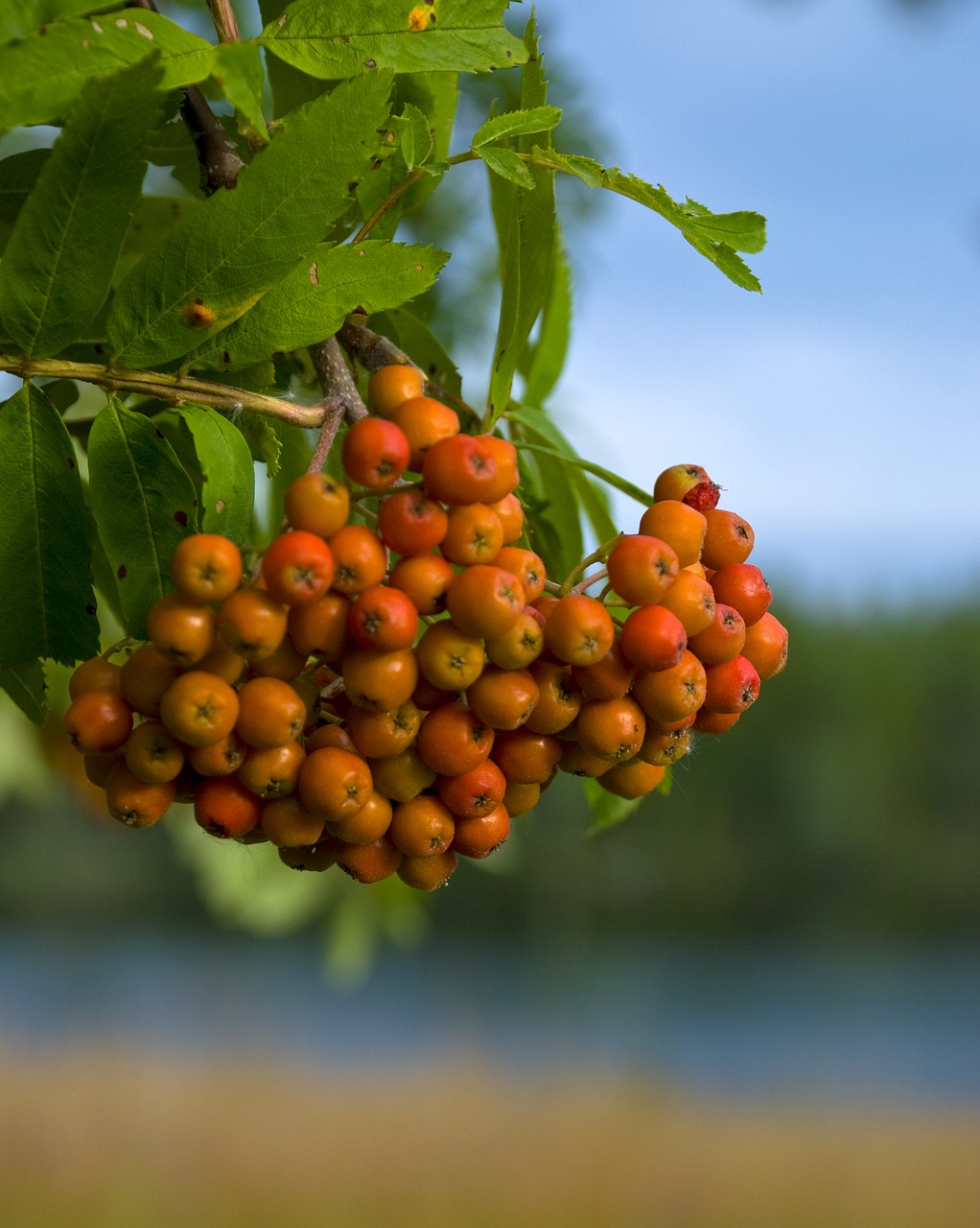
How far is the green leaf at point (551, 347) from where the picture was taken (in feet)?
3.57

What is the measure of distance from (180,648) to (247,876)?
125cm

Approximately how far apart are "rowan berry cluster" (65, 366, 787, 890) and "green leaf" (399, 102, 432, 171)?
13cm

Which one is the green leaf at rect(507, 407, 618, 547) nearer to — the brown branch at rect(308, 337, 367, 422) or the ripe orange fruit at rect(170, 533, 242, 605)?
the brown branch at rect(308, 337, 367, 422)

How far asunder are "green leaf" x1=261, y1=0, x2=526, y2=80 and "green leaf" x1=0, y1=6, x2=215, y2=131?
75 millimetres

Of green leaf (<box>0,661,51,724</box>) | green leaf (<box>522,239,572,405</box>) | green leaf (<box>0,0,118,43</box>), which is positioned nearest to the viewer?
green leaf (<box>0,0,118,43</box>)

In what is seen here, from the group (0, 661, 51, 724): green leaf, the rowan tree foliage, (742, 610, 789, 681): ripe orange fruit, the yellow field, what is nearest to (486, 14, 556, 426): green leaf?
the rowan tree foliage

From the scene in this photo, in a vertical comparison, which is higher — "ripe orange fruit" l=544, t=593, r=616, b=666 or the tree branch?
A: the tree branch

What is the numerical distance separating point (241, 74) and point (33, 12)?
0.31 feet

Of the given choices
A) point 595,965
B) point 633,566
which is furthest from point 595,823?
point 595,965

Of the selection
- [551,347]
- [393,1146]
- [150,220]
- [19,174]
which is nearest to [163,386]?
[19,174]

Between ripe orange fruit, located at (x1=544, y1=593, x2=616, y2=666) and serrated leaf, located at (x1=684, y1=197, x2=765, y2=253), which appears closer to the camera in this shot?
ripe orange fruit, located at (x1=544, y1=593, x2=616, y2=666)

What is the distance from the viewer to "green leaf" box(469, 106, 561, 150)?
0.63 m

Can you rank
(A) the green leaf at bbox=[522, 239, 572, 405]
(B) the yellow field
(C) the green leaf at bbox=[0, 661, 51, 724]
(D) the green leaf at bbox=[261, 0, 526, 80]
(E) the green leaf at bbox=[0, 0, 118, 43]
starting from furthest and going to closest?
(B) the yellow field → (A) the green leaf at bbox=[522, 239, 572, 405] → (C) the green leaf at bbox=[0, 661, 51, 724] → (D) the green leaf at bbox=[261, 0, 526, 80] → (E) the green leaf at bbox=[0, 0, 118, 43]

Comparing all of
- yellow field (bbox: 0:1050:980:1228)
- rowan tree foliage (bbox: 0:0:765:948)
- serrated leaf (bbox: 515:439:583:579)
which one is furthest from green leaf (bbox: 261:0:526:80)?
yellow field (bbox: 0:1050:980:1228)
